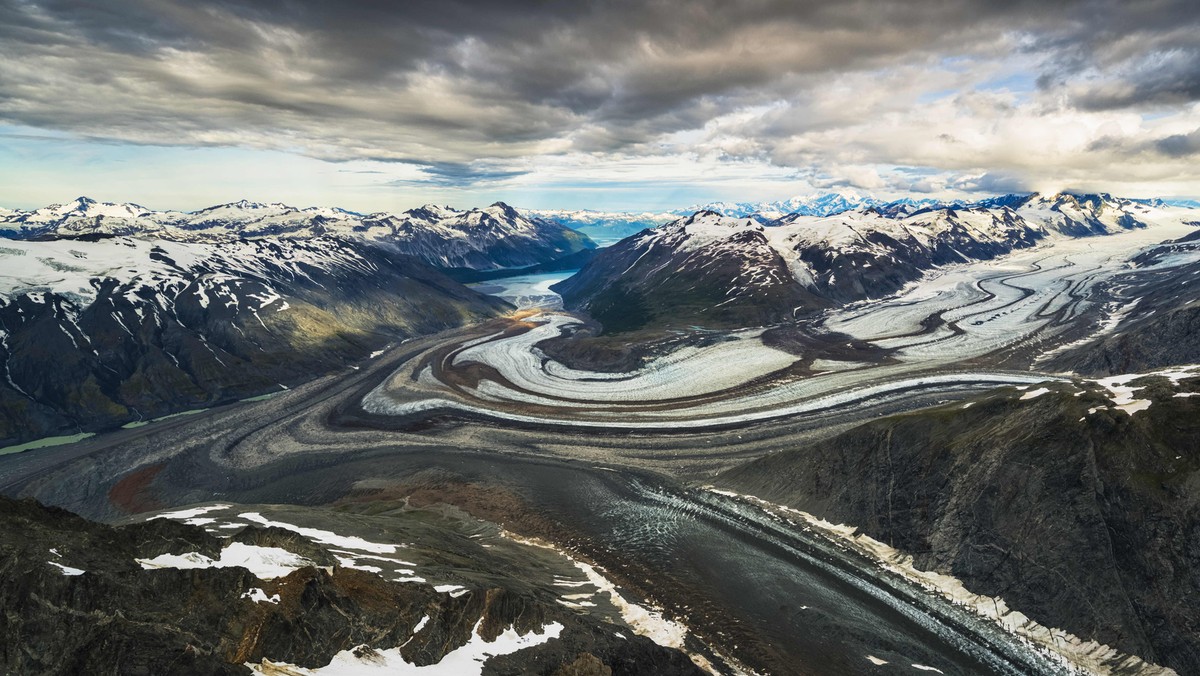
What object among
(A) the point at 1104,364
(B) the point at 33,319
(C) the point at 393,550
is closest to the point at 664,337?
(A) the point at 1104,364

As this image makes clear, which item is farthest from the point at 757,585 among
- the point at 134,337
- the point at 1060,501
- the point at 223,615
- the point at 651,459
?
the point at 134,337

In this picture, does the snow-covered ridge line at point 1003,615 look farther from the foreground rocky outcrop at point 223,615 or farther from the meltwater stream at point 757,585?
the foreground rocky outcrop at point 223,615

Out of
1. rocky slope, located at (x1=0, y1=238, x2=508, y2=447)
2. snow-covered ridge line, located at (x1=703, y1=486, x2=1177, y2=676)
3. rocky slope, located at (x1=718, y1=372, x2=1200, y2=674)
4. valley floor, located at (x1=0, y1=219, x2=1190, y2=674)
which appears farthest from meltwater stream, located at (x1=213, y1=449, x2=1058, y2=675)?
rocky slope, located at (x1=0, y1=238, x2=508, y2=447)

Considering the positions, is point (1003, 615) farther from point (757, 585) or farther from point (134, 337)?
point (134, 337)

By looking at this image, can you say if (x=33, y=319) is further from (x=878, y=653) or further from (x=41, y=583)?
(x=878, y=653)

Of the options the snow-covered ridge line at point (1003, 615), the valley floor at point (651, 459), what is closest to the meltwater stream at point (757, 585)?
the valley floor at point (651, 459)

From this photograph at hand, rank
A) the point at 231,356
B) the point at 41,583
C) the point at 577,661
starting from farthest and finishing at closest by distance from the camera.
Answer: the point at 231,356 → the point at 577,661 → the point at 41,583
